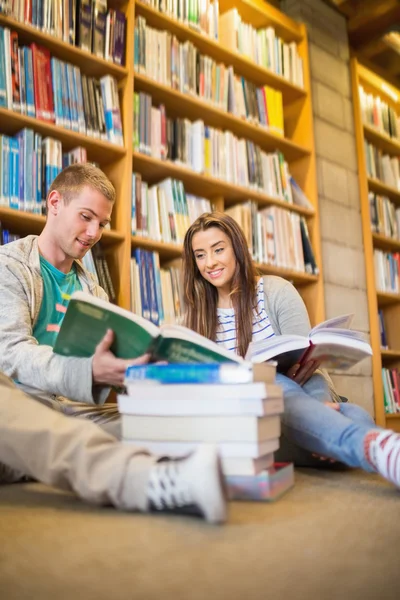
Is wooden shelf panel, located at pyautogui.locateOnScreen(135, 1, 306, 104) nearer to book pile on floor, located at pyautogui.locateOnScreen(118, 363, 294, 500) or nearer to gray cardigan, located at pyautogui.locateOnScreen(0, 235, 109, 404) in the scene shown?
gray cardigan, located at pyautogui.locateOnScreen(0, 235, 109, 404)

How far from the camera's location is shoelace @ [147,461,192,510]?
2.53ft

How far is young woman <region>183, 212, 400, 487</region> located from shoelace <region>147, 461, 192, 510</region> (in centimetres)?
47

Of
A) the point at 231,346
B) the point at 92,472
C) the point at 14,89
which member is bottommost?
the point at 92,472

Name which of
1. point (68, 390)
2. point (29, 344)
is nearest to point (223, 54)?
point (29, 344)

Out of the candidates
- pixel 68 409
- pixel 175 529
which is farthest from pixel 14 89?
pixel 175 529

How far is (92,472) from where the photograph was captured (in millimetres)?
849

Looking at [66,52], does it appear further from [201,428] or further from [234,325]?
[201,428]

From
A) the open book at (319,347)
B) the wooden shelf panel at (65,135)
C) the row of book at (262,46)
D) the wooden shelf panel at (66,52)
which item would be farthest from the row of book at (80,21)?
the open book at (319,347)

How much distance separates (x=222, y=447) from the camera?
0.98 meters

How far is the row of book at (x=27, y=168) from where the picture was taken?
1.82 m

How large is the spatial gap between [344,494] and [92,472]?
21.4 inches

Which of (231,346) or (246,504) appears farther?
(231,346)

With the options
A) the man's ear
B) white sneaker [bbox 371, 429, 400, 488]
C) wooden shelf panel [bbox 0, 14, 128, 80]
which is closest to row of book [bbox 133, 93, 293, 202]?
wooden shelf panel [bbox 0, 14, 128, 80]

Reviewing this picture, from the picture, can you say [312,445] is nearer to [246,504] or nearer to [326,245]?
[246,504]
